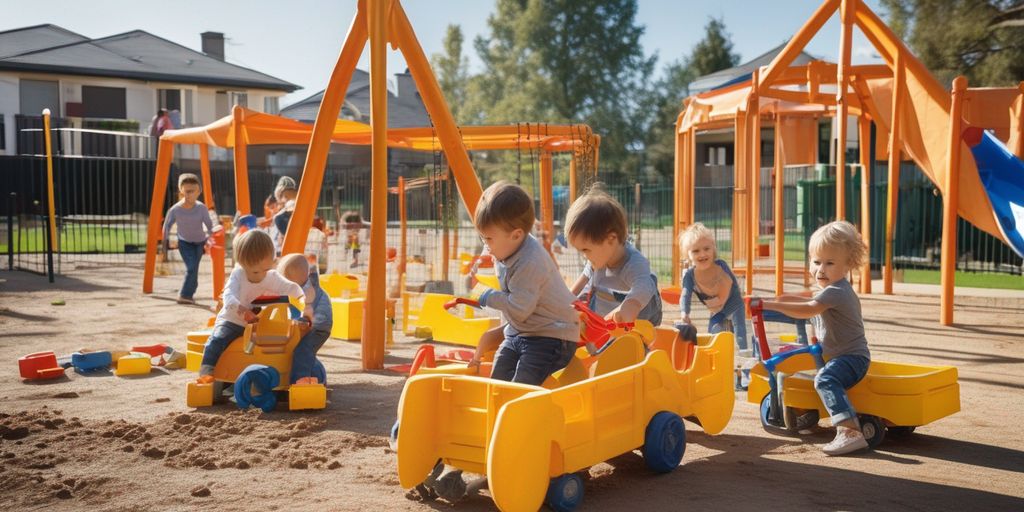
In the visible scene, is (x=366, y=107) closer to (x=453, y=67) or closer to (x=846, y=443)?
(x=453, y=67)

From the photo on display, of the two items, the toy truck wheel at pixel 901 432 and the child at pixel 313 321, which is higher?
the child at pixel 313 321

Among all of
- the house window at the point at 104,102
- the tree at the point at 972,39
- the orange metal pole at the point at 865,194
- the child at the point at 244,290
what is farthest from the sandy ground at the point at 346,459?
the house window at the point at 104,102

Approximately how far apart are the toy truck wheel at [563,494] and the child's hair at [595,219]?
161cm

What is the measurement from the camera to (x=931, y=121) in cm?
1124

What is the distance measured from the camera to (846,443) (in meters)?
5.05

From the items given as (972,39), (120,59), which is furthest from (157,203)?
(120,59)

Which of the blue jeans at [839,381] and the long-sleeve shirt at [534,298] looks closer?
the long-sleeve shirt at [534,298]

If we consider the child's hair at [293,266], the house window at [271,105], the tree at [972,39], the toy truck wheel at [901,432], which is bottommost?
the toy truck wheel at [901,432]

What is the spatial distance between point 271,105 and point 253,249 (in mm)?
43384

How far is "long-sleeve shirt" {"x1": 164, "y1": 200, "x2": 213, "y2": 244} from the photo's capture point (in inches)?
503

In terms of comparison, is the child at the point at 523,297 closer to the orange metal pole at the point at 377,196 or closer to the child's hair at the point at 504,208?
the child's hair at the point at 504,208

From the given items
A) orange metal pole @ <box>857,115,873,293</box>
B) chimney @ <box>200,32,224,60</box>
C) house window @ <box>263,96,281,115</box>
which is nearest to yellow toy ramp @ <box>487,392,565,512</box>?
orange metal pole @ <box>857,115,873,293</box>

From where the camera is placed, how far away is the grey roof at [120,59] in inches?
1527

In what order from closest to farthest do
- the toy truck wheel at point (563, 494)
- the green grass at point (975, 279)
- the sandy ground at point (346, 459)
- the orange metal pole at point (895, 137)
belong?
the toy truck wheel at point (563, 494)
the sandy ground at point (346, 459)
the orange metal pole at point (895, 137)
the green grass at point (975, 279)
